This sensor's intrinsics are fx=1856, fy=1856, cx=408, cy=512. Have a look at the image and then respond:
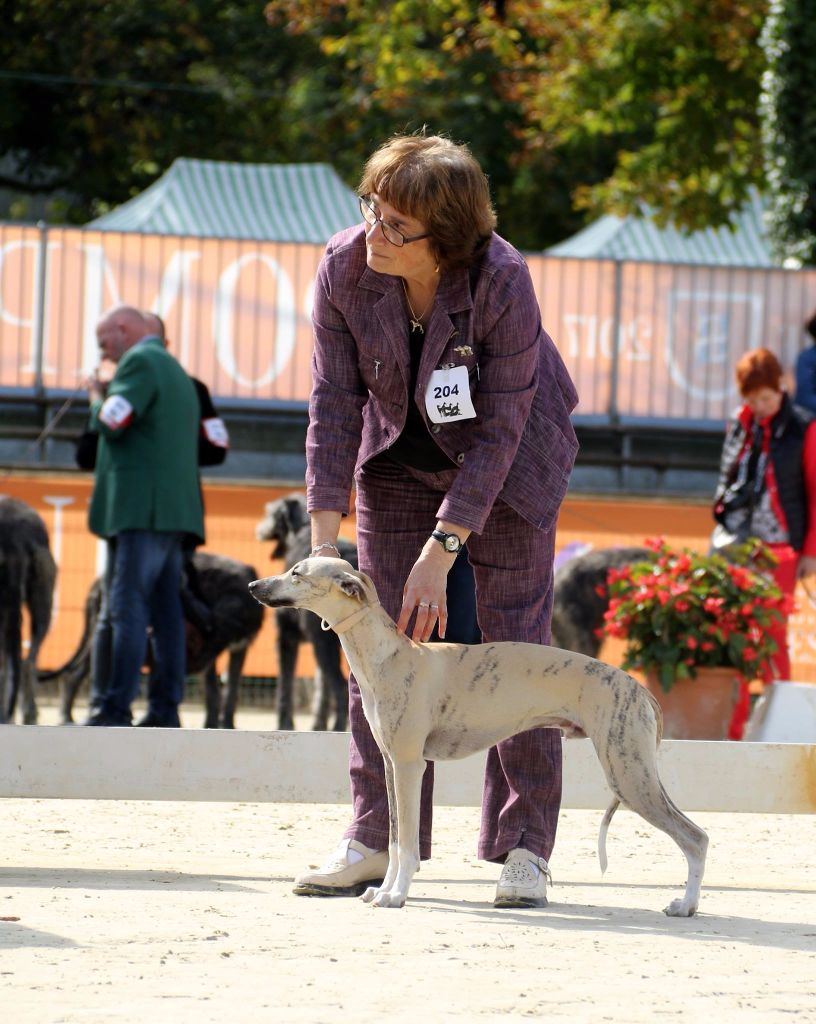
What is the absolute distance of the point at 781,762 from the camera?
17.2 feet

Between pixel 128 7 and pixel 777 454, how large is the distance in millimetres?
23029

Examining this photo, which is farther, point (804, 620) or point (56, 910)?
point (804, 620)

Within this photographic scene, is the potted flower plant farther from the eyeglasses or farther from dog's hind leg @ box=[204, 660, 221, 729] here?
the eyeglasses

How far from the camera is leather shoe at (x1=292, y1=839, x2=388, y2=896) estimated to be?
456cm

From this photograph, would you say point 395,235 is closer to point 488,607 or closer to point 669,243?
point 488,607

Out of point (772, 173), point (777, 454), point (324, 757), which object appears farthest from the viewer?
point (772, 173)

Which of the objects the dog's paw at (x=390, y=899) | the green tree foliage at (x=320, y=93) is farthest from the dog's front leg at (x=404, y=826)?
the green tree foliage at (x=320, y=93)

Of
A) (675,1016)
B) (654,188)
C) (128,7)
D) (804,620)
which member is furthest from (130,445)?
(128,7)

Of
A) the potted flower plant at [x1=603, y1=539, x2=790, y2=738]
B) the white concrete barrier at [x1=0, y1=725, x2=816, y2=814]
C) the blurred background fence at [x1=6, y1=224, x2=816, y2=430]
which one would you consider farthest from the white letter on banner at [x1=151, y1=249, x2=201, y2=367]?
the white concrete barrier at [x1=0, y1=725, x2=816, y2=814]

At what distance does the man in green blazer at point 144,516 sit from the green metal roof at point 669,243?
40.2ft

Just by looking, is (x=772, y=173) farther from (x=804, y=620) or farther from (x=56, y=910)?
(x=56, y=910)

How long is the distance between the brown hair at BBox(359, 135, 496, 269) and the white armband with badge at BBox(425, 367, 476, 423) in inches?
10.2

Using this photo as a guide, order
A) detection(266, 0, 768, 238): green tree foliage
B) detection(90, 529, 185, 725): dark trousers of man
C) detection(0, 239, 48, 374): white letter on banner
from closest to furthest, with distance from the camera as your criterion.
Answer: detection(90, 529, 185, 725): dark trousers of man
detection(0, 239, 48, 374): white letter on banner
detection(266, 0, 768, 238): green tree foliage

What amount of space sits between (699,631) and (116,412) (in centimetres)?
282
